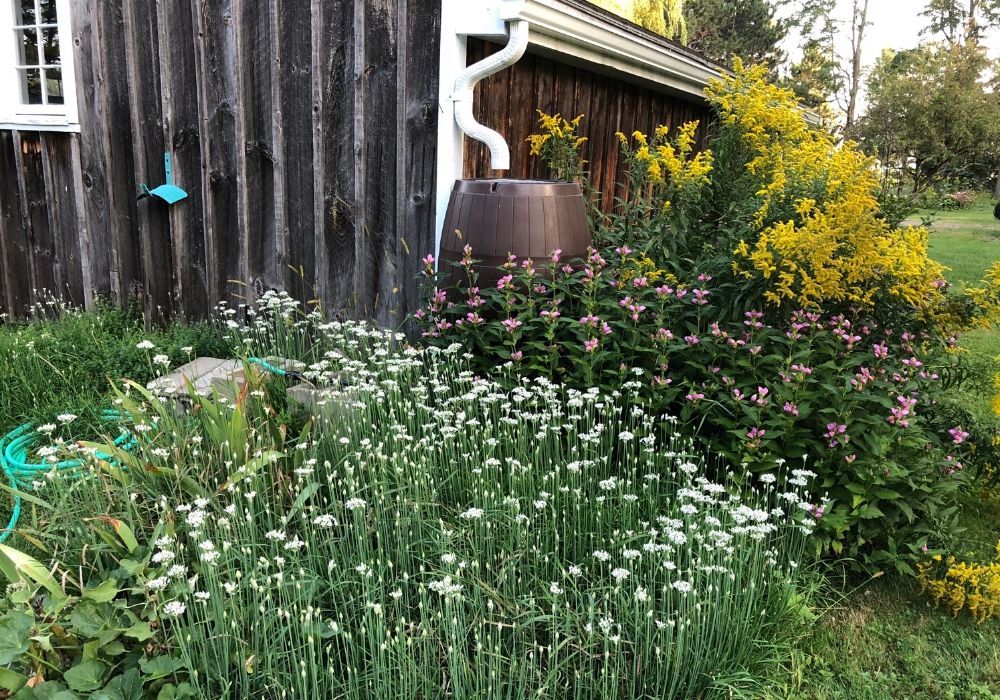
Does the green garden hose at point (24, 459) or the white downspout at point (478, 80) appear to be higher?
the white downspout at point (478, 80)

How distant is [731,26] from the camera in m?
23.3

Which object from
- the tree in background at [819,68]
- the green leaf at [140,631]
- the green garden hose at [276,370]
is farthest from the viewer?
the tree in background at [819,68]

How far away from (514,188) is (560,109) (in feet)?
5.51

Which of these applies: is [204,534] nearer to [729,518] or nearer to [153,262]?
[729,518]

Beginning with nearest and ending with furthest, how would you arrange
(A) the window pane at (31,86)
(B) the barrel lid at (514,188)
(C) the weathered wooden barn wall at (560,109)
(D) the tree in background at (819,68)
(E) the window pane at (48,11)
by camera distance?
Result: (B) the barrel lid at (514,188) < (C) the weathered wooden barn wall at (560,109) < (E) the window pane at (48,11) < (A) the window pane at (31,86) < (D) the tree in background at (819,68)

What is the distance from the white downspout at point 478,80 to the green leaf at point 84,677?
9.17 ft

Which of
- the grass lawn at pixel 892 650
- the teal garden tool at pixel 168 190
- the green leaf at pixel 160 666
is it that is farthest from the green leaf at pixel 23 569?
the teal garden tool at pixel 168 190

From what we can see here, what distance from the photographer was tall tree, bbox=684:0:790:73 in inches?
891

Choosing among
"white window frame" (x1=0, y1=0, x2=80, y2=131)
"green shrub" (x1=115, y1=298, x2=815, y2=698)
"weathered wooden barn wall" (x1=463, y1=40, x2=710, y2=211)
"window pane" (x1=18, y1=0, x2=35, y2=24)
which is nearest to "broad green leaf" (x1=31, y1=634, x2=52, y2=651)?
"green shrub" (x1=115, y1=298, x2=815, y2=698)

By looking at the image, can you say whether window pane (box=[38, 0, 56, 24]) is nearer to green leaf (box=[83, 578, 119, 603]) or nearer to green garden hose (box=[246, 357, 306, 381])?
green garden hose (box=[246, 357, 306, 381])

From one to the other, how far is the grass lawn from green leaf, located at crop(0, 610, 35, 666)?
6.39 ft

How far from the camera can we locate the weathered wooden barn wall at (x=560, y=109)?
4.20m

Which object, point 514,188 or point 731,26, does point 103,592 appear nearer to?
point 514,188

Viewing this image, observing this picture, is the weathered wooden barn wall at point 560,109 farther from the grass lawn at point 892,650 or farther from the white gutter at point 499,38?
the grass lawn at point 892,650
